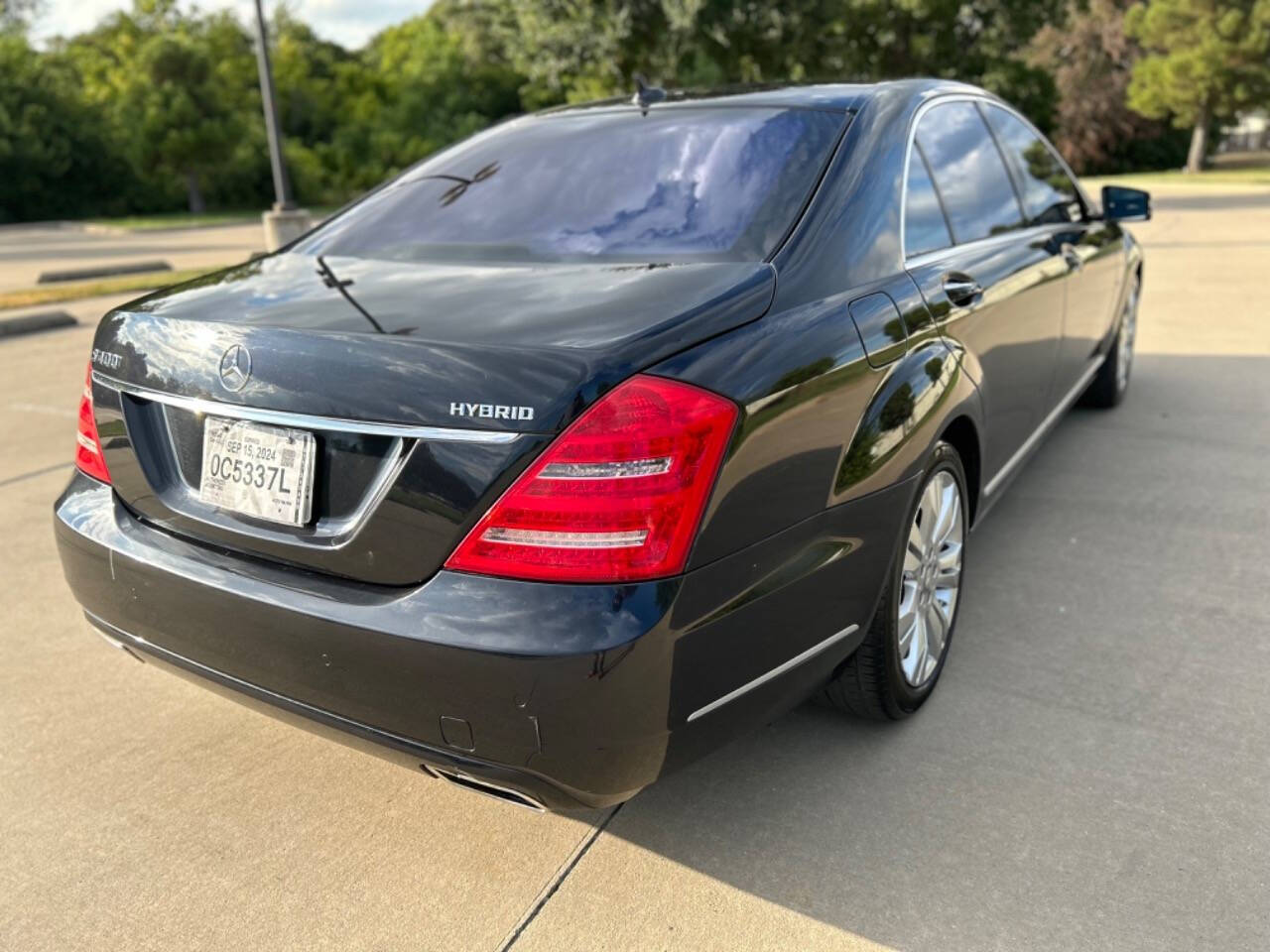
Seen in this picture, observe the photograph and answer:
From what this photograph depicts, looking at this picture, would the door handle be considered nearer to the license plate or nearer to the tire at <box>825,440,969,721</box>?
the tire at <box>825,440,969,721</box>

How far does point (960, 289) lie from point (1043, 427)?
1.38m

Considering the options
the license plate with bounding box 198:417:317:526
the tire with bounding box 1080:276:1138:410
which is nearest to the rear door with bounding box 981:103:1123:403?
the tire with bounding box 1080:276:1138:410

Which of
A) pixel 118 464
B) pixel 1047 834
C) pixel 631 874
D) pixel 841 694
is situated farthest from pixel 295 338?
pixel 1047 834

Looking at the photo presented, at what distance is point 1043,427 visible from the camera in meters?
4.00

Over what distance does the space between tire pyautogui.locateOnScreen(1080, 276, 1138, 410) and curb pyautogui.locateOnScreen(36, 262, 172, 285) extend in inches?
527

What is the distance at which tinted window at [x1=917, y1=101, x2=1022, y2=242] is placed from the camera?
10.1ft

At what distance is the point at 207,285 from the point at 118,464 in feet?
1.58

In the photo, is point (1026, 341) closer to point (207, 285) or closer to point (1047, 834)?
point (1047, 834)

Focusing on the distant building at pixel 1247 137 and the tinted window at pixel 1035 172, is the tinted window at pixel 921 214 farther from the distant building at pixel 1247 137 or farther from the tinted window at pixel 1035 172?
the distant building at pixel 1247 137

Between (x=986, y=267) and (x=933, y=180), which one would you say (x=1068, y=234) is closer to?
(x=986, y=267)

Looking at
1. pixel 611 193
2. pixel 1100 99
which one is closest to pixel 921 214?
pixel 611 193

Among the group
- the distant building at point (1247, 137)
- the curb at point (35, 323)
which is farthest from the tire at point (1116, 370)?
the distant building at point (1247, 137)

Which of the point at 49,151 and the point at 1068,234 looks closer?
the point at 1068,234

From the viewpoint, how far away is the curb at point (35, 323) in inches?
390
